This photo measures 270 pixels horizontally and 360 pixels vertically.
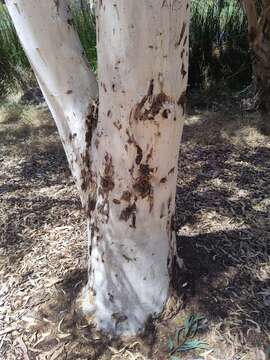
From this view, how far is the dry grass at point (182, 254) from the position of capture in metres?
1.93

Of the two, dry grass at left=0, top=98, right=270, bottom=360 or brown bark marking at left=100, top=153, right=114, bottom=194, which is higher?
brown bark marking at left=100, top=153, right=114, bottom=194

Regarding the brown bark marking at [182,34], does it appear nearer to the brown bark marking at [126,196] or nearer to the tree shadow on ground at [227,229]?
the brown bark marking at [126,196]

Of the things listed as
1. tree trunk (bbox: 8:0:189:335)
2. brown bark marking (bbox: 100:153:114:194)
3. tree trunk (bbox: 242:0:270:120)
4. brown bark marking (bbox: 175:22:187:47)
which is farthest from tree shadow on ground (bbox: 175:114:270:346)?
brown bark marking (bbox: 175:22:187:47)

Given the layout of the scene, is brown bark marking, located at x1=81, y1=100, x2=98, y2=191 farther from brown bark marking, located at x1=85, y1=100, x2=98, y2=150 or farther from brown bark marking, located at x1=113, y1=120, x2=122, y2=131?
brown bark marking, located at x1=113, y1=120, x2=122, y2=131

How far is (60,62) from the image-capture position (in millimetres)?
1555

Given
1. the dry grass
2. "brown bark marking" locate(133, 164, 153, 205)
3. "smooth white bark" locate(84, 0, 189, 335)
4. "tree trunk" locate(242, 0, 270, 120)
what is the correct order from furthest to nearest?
"tree trunk" locate(242, 0, 270, 120) < the dry grass < "brown bark marking" locate(133, 164, 153, 205) < "smooth white bark" locate(84, 0, 189, 335)

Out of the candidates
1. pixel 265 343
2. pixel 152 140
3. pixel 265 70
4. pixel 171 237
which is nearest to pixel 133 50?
pixel 152 140

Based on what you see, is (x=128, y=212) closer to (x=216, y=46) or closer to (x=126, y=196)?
(x=126, y=196)

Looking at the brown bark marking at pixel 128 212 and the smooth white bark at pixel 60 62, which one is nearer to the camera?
the smooth white bark at pixel 60 62

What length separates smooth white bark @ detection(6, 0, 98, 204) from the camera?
146cm

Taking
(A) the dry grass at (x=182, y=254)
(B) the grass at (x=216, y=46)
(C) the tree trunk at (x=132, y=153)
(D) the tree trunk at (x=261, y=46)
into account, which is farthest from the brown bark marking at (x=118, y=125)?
(B) the grass at (x=216, y=46)

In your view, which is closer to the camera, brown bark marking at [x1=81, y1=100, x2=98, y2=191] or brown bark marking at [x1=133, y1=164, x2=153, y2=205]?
brown bark marking at [x1=133, y1=164, x2=153, y2=205]

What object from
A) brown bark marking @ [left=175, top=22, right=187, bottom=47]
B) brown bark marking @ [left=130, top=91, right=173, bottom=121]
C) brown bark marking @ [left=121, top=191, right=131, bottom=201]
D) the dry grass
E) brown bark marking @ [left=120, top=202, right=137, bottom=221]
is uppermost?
brown bark marking @ [left=175, top=22, right=187, bottom=47]

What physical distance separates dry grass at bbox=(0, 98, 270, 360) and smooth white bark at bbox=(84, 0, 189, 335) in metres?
0.16
